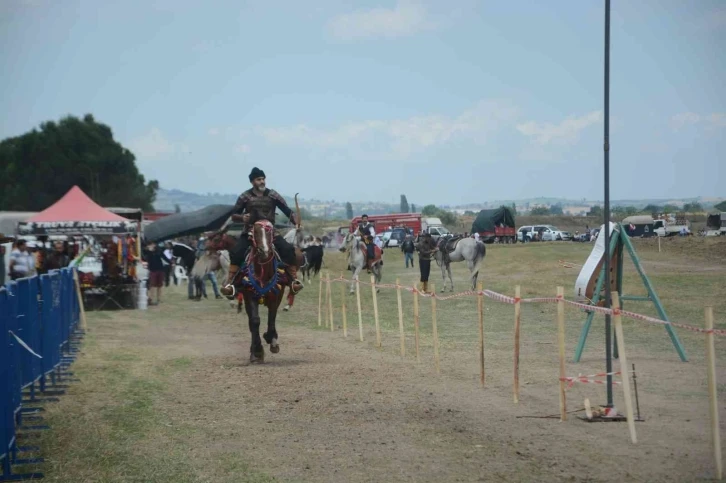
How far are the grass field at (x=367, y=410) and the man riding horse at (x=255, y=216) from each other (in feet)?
5.39

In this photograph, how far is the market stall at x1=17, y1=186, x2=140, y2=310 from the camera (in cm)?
3081

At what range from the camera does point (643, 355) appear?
51.7ft

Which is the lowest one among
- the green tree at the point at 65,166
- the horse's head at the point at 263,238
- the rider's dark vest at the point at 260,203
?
the horse's head at the point at 263,238

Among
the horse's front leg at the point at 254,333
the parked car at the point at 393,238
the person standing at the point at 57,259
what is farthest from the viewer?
the parked car at the point at 393,238

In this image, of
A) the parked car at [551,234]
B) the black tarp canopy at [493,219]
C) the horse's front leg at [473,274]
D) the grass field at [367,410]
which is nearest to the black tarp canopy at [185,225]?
the black tarp canopy at [493,219]

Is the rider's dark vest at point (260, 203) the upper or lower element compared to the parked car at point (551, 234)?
upper

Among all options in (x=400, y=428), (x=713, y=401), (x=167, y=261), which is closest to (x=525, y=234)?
(x=167, y=261)

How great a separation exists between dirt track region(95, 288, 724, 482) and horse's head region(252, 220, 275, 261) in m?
1.91

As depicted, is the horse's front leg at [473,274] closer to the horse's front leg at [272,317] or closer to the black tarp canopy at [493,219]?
the horse's front leg at [272,317]

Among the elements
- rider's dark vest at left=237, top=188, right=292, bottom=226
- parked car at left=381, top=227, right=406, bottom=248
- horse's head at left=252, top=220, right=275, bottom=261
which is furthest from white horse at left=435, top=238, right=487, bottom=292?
parked car at left=381, top=227, right=406, bottom=248

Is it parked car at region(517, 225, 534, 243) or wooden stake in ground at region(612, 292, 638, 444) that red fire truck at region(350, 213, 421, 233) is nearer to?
parked car at region(517, 225, 534, 243)

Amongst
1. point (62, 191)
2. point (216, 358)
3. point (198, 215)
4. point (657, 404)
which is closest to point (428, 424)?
point (657, 404)

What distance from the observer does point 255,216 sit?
1639cm

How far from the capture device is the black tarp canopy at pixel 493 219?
70.2 m
